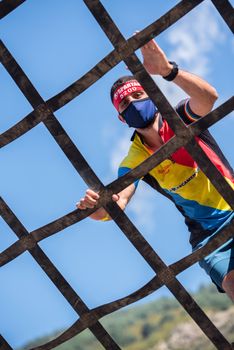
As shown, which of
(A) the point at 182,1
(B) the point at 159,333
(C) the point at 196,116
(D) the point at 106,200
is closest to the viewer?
(A) the point at 182,1

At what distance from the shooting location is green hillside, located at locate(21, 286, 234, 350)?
65.5 metres

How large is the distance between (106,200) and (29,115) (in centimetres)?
51

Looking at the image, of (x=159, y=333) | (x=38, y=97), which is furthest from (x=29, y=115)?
(x=159, y=333)

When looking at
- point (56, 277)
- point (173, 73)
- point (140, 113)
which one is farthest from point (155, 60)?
point (56, 277)

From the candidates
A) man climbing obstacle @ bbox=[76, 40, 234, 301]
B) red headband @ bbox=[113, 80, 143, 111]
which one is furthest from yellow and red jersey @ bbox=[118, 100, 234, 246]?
red headband @ bbox=[113, 80, 143, 111]

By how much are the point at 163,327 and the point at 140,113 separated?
80.5m

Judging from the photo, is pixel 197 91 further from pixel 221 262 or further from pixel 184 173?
pixel 221 262

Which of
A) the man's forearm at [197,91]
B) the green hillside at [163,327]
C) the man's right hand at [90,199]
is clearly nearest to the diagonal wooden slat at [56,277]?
the man's right hand at [90,199]

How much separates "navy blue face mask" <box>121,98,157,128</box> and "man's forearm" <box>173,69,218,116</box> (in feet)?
0.89

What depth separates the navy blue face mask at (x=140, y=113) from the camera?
5.00 meters

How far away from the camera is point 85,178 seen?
430cm

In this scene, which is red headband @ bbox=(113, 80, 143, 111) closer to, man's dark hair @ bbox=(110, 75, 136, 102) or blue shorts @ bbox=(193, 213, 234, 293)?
man's dark hair @ bbox=(110, 75, 136, 102)

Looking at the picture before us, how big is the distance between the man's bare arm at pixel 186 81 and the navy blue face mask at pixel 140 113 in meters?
0.27

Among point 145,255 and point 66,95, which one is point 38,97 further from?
point 145,255
